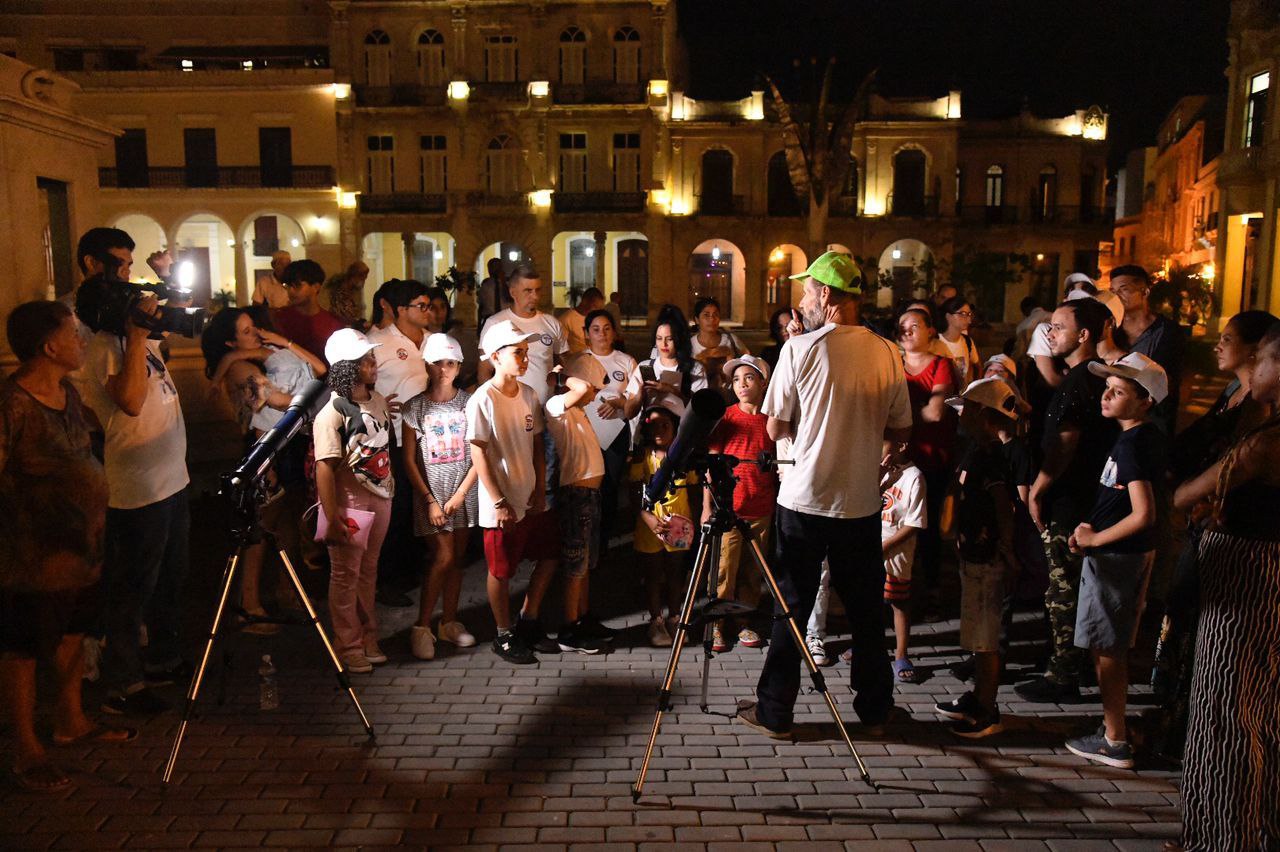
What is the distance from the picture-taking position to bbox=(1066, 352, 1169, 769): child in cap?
429 cm

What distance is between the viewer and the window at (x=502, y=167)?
1435 inches

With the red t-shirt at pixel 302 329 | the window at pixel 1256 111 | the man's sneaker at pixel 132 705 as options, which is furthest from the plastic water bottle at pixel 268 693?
the window at pixel 1256 111

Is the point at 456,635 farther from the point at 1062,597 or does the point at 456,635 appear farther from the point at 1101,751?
the point at 1101,751

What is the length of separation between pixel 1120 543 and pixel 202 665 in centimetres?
415

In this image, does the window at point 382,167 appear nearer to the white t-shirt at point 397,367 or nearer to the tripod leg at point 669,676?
the white t-shirt at point 397,367

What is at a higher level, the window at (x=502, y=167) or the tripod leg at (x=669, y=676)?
the window at (x=502, y=167)

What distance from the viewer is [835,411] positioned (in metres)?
4.39

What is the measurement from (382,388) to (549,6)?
32.8 metres

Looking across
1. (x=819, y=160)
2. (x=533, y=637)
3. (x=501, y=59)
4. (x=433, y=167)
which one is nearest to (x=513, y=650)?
(x=533, y=637)

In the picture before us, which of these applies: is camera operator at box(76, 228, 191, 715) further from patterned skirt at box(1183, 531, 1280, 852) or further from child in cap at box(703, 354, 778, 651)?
patterned skirt at box(1183, 531, 1280, 852)

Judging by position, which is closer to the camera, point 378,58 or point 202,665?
point 202,665

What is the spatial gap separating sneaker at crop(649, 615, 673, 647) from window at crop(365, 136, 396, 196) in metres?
33.6

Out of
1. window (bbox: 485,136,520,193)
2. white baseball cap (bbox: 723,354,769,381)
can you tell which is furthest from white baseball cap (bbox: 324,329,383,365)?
window (bbox: 485,136,520,193)

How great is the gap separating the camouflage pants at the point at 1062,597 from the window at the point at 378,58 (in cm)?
3588
